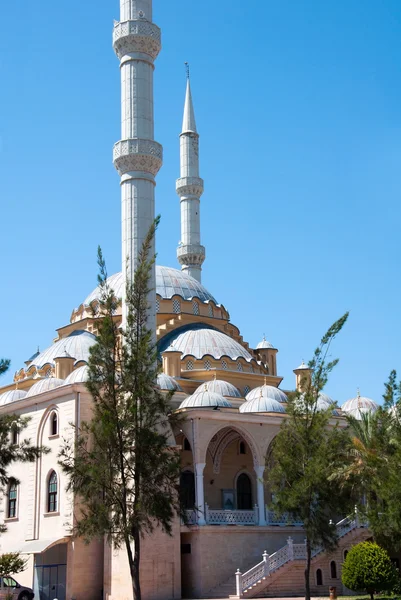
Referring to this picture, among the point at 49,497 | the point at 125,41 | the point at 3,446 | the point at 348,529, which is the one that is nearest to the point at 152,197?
the point at 125,41

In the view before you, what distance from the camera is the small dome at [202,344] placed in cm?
3158

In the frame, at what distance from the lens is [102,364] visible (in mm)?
16938

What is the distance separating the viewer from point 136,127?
2827cm

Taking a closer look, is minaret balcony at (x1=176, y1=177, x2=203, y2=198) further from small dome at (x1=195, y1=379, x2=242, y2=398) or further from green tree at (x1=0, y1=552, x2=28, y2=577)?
green tree at (x1=0, y1=552, x2=28, y2=577)

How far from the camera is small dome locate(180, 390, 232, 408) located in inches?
1066

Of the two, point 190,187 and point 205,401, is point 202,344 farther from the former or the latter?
point 190,187

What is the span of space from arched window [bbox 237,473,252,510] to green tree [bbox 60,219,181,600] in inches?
496

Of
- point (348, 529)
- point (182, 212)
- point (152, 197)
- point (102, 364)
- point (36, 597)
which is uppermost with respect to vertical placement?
point (182, 212)

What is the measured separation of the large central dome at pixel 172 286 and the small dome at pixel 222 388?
19.4 feet

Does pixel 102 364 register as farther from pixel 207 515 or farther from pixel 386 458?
pixel 207 515

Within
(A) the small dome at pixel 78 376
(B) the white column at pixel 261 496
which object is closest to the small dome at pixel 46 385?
(A) the small dome at pixel 78 376

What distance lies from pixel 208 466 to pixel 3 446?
1544 centimetres

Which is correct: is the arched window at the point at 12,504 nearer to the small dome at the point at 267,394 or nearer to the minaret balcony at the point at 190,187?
the small dome at the point at 267,394

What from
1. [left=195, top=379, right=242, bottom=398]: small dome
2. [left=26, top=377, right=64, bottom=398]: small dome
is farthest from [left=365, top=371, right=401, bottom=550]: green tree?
[left=26, top=377, right=64, bottom=398]: small dome
